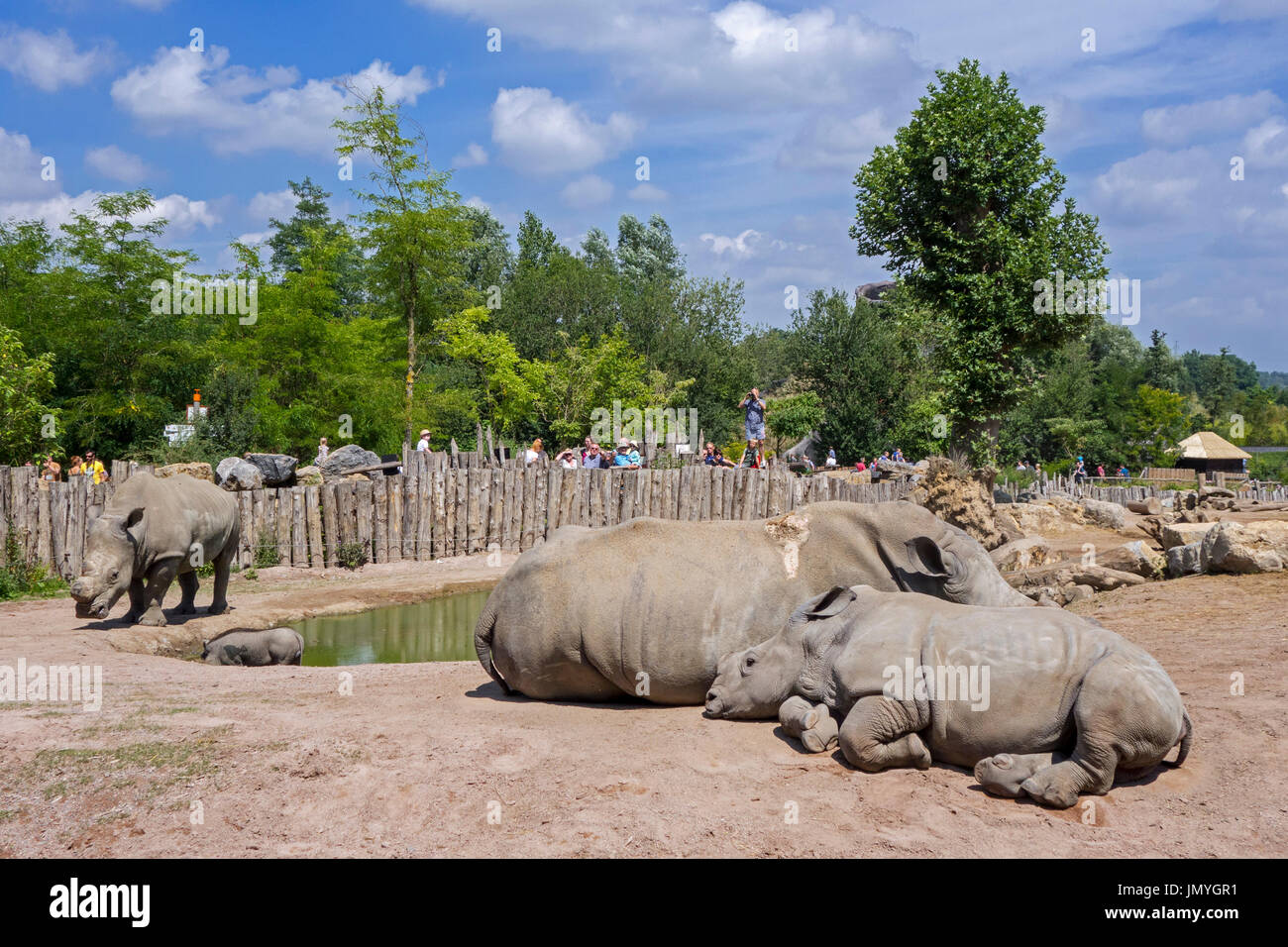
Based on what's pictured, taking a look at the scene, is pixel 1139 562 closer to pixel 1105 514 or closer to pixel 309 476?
pixel 1105 514

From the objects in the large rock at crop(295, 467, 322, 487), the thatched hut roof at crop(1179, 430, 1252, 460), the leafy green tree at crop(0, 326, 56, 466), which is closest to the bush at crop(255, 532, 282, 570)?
the large rock at crop(295, 467, 322, 487)

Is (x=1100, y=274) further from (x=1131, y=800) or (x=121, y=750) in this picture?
(x=121, y=750)

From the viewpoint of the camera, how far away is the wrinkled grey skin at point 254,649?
893cm

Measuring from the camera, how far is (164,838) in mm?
4016

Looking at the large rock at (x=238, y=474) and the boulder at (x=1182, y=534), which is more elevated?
the large rock at (x=238, y=474)

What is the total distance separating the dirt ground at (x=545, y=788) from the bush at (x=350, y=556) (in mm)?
9789

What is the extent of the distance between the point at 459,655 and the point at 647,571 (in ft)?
17.6

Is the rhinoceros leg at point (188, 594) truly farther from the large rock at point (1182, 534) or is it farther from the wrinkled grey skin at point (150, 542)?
the large rock at point (1182, 534)

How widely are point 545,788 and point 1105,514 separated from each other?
20.1m

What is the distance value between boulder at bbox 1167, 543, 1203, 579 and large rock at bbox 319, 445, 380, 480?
15.9 metres

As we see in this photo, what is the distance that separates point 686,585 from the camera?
592 cm

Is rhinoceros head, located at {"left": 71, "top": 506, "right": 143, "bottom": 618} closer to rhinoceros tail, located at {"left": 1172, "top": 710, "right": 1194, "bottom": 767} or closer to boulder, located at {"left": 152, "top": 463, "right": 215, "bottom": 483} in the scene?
boulder, located at {"left": 152, "top": 463, "right": 215, "bottom": 483}

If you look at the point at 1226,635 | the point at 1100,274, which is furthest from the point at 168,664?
the point at 1100,274

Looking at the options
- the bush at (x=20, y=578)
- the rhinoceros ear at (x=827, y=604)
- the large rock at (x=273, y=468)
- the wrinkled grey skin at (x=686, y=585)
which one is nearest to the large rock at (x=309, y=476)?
the large rock at (x=273, y=468)
